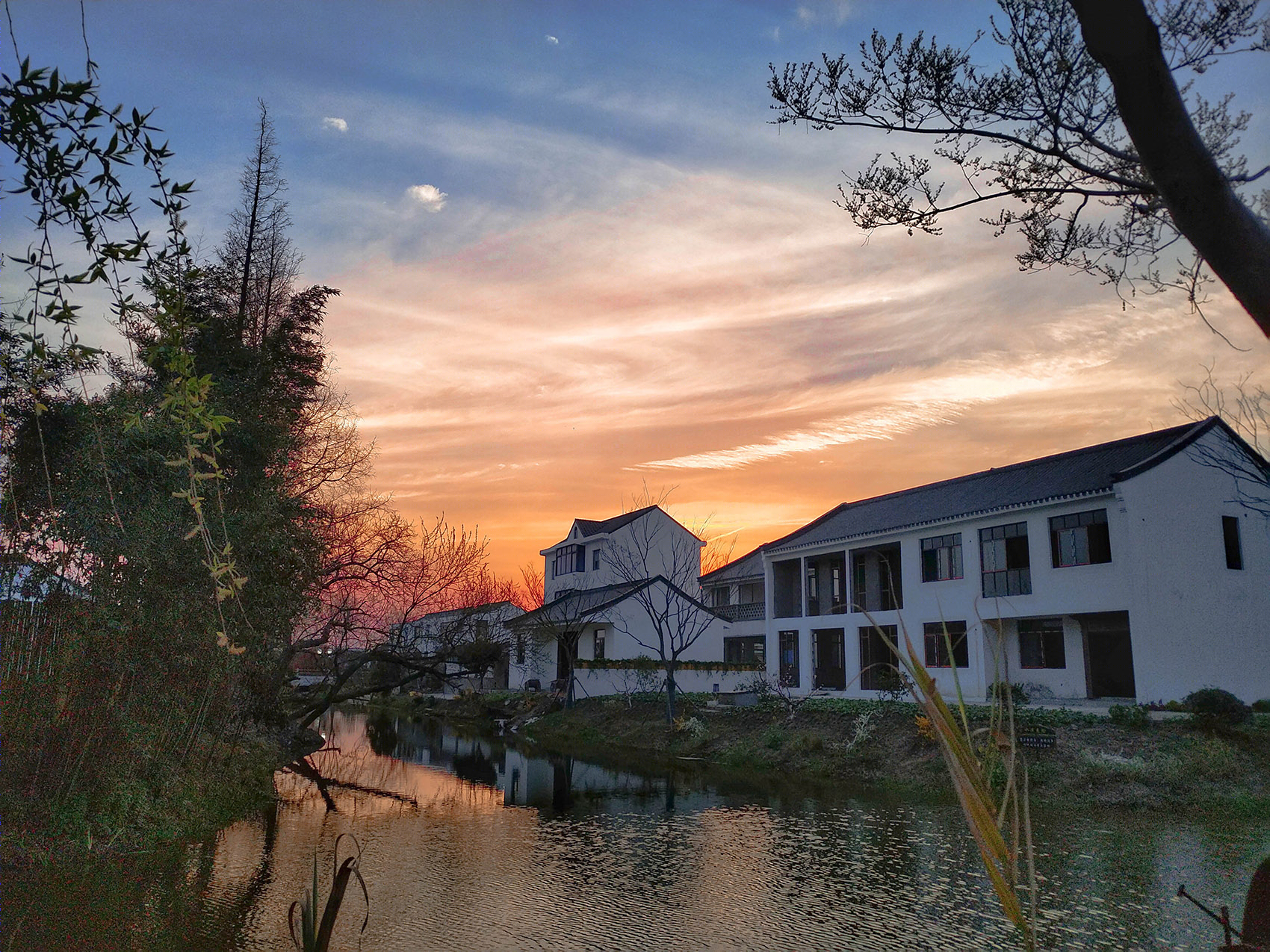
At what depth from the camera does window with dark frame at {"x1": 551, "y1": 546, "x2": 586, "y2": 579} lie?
151ft

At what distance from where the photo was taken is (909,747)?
1919 centimetres

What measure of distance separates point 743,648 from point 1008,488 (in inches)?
659

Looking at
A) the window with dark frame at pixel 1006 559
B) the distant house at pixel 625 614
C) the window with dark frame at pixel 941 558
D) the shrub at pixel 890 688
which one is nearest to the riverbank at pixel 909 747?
the shrub at pixel 890 688

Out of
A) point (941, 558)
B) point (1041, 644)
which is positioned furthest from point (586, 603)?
point (1041, 644)

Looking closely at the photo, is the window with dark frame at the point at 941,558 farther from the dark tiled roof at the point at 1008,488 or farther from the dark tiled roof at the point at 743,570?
the dark tiled roof at the point at 743,570

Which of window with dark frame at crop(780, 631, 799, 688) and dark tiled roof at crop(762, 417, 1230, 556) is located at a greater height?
dark tiled roof at crop(762, 417, 1230, 556)

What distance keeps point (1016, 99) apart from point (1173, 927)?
7373mm

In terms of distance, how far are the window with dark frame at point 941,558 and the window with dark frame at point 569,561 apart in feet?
73.6

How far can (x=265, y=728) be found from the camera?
19438mm

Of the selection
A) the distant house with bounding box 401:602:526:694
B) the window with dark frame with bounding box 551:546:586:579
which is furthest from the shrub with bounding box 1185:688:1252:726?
the window with dark frame with bounding box 551:546:586:579

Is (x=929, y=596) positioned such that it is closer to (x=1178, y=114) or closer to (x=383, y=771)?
(x=383, y=771)

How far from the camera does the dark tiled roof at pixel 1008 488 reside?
2170cm

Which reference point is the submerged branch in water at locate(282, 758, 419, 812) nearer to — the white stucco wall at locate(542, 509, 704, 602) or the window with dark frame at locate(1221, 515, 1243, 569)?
the window with dark frame at locate(1221, 515, 1243, 569)

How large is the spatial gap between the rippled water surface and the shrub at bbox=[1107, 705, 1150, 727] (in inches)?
166
